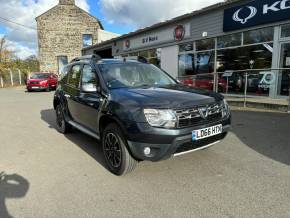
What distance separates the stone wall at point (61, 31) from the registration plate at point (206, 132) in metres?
33.7

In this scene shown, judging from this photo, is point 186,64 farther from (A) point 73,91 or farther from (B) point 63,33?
(B) point 63,33

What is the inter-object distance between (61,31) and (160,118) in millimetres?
35249

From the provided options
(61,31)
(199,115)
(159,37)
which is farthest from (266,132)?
(61,31)

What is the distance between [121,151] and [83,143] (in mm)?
2196

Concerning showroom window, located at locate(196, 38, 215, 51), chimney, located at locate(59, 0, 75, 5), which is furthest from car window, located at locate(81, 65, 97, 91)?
chimney, located at locate(59, 0, 75, 5)

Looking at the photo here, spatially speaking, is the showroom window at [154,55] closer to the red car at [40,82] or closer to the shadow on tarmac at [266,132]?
the red car at [40,82]

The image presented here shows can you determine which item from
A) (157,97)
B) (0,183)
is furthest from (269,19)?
(0,183)

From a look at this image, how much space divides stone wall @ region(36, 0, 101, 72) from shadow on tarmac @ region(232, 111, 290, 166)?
30979mm

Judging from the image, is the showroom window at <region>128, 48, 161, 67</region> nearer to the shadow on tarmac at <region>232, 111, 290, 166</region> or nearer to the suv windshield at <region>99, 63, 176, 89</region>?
the shadow on tarmac at <region>232, 111, 290, 166</region>

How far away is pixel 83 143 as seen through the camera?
5590 millimetres

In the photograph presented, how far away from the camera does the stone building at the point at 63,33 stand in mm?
34469

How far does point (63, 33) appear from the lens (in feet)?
114

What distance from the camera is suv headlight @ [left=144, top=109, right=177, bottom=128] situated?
3.32 metres

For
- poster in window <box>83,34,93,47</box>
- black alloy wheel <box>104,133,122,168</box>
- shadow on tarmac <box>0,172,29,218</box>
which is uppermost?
Result: poster in window <box>83,34,93,47</box>
